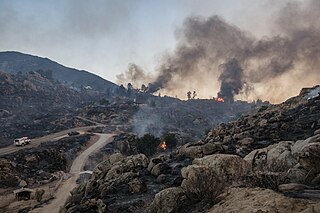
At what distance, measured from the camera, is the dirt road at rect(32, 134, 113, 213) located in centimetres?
2431

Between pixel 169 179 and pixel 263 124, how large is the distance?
43.4 feet

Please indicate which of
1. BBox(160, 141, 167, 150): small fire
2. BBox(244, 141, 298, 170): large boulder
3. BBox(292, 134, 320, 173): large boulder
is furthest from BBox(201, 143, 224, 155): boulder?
BBox(160, 141, 167, 150): small fire

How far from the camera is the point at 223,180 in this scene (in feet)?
27.9

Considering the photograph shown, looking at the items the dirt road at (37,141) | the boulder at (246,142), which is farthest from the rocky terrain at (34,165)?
the boulder at (246,142)

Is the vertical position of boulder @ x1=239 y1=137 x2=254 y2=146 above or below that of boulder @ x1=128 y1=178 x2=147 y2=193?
above

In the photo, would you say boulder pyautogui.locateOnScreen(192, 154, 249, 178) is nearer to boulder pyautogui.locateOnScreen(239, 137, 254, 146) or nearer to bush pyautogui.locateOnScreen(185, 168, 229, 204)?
bush pyautogui.locateOnScreen(185, 168, 229, 204)

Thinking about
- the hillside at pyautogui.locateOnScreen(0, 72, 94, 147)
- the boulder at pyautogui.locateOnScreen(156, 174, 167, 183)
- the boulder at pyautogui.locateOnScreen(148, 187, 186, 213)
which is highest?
the hillside at pyautogui.locateOnScreen(0, 72, 94, 147)

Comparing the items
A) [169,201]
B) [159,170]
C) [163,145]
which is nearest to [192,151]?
[159,170]

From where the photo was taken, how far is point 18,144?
5425cm

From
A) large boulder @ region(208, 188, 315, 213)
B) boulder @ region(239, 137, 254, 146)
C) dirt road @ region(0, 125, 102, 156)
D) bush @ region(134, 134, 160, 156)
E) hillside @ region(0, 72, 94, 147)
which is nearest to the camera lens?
large boulder @ region(208, 188, 315, 213)

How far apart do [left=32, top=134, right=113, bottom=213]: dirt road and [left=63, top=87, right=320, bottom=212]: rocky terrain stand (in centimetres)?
753

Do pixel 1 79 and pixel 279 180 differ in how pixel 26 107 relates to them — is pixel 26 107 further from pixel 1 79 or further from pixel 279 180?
pixel 279 180

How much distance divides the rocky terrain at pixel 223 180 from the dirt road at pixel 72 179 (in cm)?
753

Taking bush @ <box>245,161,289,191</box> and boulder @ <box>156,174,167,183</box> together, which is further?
boulder @ <box>156,174,167,183</box>
